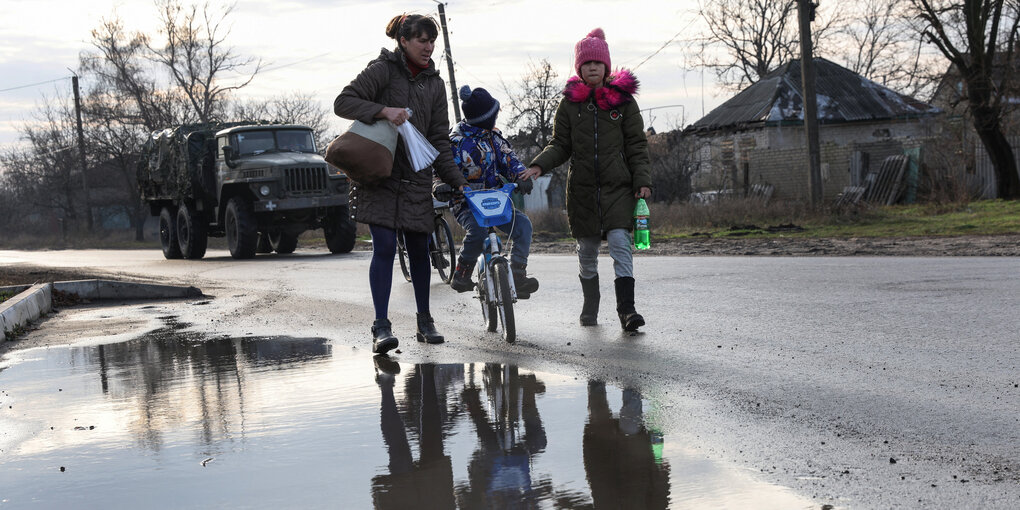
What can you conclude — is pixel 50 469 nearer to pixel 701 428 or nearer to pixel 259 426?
pixel 259 426

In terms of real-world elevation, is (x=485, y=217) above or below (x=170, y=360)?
above

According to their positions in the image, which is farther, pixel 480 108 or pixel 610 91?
pixel 480 108

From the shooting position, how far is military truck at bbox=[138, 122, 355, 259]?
2041cm

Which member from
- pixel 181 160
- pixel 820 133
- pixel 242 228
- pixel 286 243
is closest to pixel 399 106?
pixel 242 228

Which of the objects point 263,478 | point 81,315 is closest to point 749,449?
point 263,478

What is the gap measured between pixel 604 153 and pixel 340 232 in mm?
14558

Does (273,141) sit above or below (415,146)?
above

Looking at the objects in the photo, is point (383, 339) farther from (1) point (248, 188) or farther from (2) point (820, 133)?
(2) point (820, 133)

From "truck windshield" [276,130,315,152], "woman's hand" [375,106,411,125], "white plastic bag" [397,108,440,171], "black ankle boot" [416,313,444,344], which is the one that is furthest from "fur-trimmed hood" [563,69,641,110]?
"truck windshield" [276,130,315,152]

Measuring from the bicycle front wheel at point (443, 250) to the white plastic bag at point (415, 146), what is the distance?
5.34 meters

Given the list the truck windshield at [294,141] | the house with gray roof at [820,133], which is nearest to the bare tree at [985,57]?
the house with gray roof at [820,133]

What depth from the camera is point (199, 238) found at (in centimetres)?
2256

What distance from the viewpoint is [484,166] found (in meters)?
7.93

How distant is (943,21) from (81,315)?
26.1 meters
